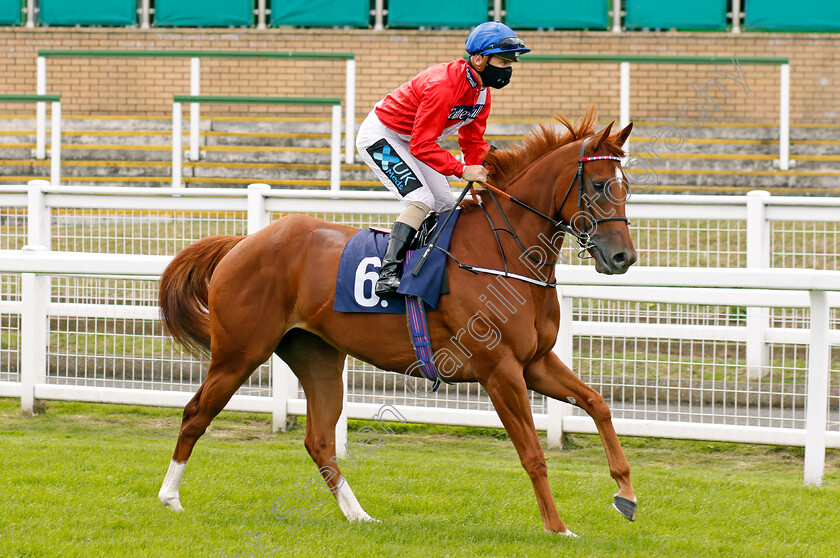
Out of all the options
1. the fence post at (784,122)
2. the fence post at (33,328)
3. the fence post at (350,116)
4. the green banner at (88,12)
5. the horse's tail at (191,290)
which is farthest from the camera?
the green banner at (88,12)

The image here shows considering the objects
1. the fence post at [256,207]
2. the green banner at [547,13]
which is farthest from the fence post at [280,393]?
the green banner at [547,13]

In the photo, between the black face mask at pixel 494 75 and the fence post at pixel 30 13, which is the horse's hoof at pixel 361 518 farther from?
the fence post at pixel 30 13

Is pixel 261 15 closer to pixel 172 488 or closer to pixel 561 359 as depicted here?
pixel 561 359

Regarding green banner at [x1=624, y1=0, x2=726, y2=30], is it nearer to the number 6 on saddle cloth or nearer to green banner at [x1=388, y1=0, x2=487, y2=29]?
green banner at [x1=388, y1=0, x2=487, y2=29]

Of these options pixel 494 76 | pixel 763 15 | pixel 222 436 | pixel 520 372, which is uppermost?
pixel 763 15

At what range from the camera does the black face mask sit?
4.34m

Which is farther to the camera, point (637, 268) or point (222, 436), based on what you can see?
point (222, 436)

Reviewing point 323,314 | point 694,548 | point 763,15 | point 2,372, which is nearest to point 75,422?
point 2,372

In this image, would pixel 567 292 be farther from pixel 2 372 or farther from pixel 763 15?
pixel 763 15

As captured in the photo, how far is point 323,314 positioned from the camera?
4566 mm

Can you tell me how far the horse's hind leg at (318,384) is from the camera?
186 inches

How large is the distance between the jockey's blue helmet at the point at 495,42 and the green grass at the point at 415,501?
6.55 ft

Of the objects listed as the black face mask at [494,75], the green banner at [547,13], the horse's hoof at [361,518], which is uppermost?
the green banner at [547,13]

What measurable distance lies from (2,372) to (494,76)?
15.0ft
